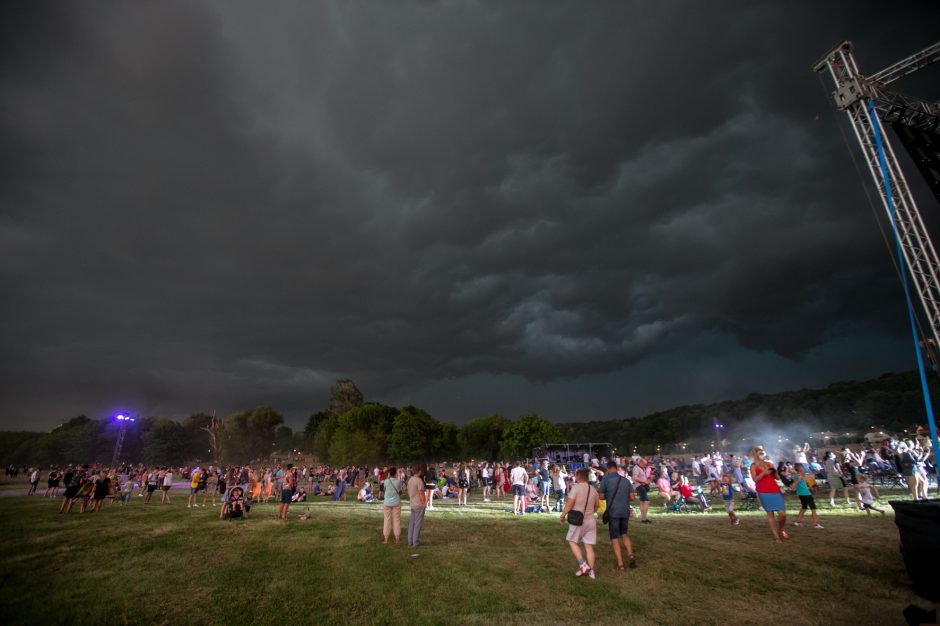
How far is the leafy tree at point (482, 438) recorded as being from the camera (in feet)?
336

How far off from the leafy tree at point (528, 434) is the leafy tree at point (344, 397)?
36.3 meters

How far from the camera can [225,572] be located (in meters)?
10.0

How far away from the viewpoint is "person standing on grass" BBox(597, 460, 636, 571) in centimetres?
966

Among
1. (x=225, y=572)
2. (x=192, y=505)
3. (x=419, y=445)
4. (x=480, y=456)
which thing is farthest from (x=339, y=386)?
(x=225, y=572)

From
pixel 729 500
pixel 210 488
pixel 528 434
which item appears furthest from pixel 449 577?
pixel 528 434

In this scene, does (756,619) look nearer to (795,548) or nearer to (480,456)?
(795,548)

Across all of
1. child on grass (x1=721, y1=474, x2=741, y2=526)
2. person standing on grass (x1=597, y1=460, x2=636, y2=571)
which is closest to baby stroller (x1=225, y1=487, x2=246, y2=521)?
person standing on grass (x1=597, y1=460, x2=636, y2=571)

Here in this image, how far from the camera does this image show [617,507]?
965 centimetres

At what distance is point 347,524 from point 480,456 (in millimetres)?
91582

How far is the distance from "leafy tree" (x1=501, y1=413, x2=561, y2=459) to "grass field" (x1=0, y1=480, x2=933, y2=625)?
7095 centimetres

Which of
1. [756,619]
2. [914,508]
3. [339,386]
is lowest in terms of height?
[756,619]

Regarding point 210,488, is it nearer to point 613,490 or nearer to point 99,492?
point 99,492

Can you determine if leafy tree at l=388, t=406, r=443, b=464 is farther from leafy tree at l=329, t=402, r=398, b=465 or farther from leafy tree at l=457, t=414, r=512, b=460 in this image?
leafy tree at l=457, t=414, r=512, b=460

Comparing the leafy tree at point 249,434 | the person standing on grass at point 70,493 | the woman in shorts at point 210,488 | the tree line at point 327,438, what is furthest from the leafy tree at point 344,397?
the person standing on grass at point 70,493
